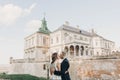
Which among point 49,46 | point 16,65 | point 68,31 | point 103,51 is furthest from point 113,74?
point 103,51

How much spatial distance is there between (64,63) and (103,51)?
51.4 meters

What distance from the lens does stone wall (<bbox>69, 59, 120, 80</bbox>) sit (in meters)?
20.3

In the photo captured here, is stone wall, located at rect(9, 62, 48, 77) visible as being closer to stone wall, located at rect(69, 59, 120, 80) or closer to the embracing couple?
stone wall, located at rect(69, 59, 120, 80)

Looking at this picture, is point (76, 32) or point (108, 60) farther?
point (76, 32)

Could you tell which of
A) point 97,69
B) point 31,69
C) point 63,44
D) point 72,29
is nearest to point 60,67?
point 97,69

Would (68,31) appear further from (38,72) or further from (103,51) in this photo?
(38,72)

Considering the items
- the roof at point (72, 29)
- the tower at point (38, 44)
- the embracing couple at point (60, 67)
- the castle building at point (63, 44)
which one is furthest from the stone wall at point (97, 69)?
the tower at point (38, 44)

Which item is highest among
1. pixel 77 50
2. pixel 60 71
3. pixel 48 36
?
pixel 48 36

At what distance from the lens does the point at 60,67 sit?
7.75m

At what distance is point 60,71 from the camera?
7656 mm

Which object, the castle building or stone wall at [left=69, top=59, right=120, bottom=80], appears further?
the castle building

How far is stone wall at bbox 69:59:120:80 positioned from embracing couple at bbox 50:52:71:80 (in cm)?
1367

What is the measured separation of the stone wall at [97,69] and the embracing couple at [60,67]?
44.9 feet

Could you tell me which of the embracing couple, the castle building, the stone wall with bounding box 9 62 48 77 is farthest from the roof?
the embracing couple
